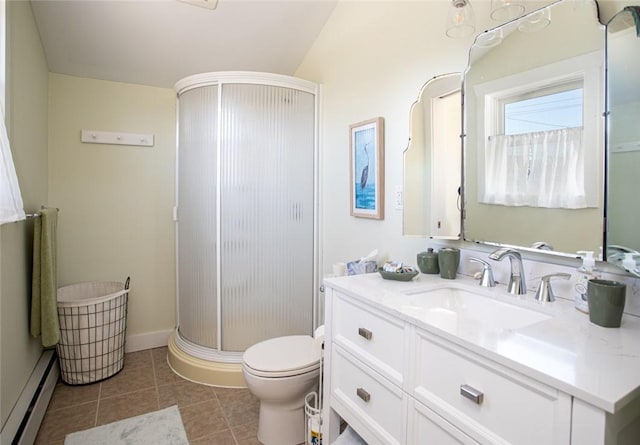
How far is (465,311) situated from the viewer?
49.3 inches

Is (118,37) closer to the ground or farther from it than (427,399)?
farther from it

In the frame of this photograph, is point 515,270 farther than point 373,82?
No

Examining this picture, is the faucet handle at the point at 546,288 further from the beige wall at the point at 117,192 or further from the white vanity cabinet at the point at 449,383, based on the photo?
the beige wall at the point at 117,192

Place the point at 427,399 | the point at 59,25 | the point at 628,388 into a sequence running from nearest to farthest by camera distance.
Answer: the point at 628,388 → the point at 427,399 → the point at 59,25

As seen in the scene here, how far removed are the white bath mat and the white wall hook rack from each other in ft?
6.62

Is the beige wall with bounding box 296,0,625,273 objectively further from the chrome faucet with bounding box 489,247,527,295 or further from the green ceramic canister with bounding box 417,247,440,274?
the chrome faucet with bounding box 489,247,527,295

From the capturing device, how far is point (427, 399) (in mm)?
1033

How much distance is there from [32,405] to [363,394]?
1.82 m

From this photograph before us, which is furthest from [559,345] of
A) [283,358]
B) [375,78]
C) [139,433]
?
[139,433]

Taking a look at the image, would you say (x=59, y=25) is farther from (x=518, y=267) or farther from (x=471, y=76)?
(x=518, y=267)

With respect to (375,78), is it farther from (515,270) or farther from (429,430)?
(429,430)

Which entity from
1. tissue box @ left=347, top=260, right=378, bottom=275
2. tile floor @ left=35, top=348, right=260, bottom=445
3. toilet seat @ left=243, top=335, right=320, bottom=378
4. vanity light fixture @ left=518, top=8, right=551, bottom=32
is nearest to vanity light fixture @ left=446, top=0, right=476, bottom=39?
vanity light fixture @ left=518, top=8, right=551, bottom=32

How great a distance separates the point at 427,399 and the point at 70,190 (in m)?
2.91

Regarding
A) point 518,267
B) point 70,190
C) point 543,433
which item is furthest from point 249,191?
point 543,433
